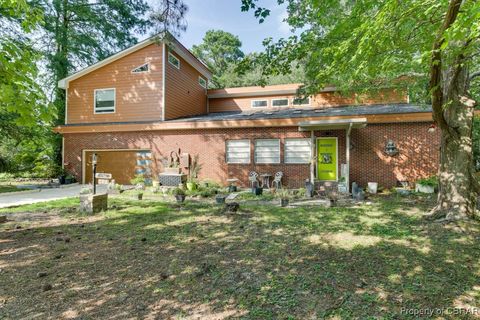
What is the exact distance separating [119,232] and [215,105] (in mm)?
14245

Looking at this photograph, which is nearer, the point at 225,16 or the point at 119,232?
the point at 119,232

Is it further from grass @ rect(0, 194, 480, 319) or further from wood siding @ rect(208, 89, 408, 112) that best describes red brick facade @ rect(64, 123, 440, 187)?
grass @ rect(0, 194, 480, 319)

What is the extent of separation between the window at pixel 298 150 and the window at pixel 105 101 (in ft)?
31.5

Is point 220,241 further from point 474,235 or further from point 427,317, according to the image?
point 474,235

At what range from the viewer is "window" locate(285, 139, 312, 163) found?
11617 millimetres

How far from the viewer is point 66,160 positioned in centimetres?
1462

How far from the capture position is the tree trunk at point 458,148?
5.61m

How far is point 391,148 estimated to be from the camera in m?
10.6

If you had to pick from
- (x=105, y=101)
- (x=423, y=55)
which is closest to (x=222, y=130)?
(x=105, y=101)

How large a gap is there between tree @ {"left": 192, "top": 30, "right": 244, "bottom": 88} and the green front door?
33.2 metres

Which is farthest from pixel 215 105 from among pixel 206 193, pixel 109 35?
pixel 206 193

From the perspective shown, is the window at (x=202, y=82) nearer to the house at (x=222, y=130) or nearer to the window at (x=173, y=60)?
the house at (x=222, y=130)

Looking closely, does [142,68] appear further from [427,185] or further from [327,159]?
[427,185]

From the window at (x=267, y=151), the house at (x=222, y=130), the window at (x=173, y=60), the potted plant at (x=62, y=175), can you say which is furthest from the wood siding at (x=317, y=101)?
the potted plant at (x=62, y=175)
